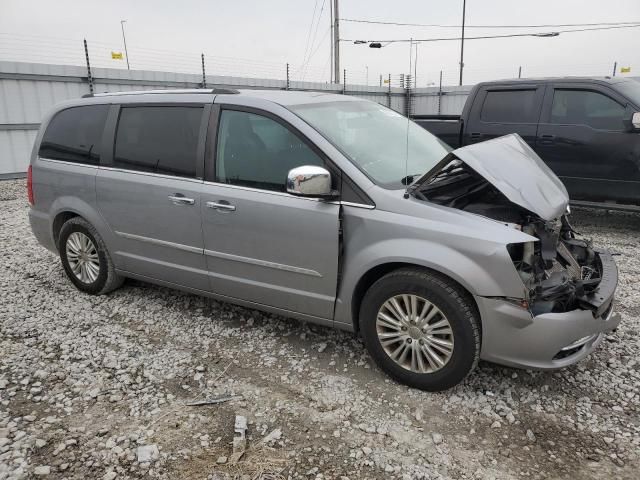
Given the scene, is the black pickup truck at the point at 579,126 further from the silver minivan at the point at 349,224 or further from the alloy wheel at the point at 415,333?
the alloy wheel at the point at 415,333

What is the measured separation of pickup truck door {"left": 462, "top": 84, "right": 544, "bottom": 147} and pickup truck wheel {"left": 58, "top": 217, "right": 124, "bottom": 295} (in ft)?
16.7

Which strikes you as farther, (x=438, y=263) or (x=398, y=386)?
(x=398, y=386)

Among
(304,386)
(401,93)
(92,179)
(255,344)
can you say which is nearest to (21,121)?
(92,179)

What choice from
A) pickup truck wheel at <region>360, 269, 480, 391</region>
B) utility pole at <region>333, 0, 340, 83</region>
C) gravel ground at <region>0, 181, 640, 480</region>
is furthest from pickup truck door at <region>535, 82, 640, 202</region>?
utility pole at <region>333, 0, 340, 83</region>

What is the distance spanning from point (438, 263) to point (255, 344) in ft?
5.15

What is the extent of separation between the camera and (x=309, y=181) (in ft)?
9.53

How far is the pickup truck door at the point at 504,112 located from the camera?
22.0ft

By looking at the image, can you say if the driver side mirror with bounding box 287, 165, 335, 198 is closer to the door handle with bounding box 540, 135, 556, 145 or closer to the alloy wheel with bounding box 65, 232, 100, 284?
the alloy wheel with bounding box 65, 232, 100, 284

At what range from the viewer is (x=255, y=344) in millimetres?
3633

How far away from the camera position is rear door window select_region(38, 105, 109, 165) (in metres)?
4.23

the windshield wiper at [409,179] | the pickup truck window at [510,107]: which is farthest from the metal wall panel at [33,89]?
the windshield wiper at [409,179]

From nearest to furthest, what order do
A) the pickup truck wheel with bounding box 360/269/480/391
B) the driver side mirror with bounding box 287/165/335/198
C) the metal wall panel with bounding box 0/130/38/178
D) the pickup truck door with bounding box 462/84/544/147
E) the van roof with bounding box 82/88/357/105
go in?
the pickup truck wheel with bounding box 360/269/480/391, the driver side mirror with bounding box 287/165/335/198, the van roof with bounding box 82/88/357/105, the pickup truck door with bounding box 462/84/544/147, the metal wall panel with bounding box 0/130/38/178

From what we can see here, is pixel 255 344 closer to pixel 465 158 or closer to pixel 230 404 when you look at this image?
pixel 230 404

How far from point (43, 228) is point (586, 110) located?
643 cm
